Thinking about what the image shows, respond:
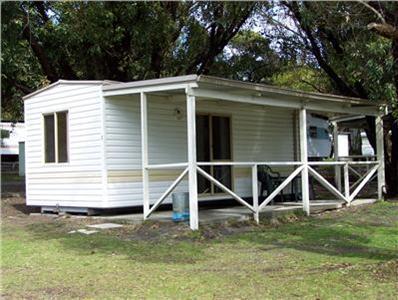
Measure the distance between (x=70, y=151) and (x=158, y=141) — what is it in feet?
6.60

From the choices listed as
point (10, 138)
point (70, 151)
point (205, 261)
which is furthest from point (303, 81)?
point (10, 138)

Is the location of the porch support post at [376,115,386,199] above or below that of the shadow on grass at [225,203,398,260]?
above

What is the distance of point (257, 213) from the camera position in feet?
41.4

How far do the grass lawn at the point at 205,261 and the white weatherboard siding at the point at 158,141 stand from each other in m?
1.46

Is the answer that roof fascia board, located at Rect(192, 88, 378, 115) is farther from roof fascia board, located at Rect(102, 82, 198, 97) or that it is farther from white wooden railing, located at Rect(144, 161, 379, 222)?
white wooden railing, located at Rect(144, 161, 379, 222)

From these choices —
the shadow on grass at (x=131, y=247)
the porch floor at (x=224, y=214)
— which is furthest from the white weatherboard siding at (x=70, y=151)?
the shadow on grass at (x=131, y=247)

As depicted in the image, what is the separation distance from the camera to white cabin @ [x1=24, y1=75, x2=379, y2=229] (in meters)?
12.1

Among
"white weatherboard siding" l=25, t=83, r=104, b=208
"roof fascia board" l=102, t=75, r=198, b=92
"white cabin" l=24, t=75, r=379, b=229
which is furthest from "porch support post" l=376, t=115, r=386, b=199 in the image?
"white weatherboard siding" l=25, t=83, r=104, b=208

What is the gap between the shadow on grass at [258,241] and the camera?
29.5 ft

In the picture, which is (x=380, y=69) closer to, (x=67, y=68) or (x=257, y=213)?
(x=257, y=213)

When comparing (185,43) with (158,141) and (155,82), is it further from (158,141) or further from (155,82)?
(155,82)

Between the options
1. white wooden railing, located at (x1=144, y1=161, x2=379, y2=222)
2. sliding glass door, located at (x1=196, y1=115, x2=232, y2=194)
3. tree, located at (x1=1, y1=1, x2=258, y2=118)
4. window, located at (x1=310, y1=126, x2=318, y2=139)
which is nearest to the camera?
white wooden railing, located at (x1=144, y1=161, x2=379, y2=222)

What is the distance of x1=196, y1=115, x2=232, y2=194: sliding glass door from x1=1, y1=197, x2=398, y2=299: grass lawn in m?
2.76

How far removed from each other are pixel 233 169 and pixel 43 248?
274 inches
